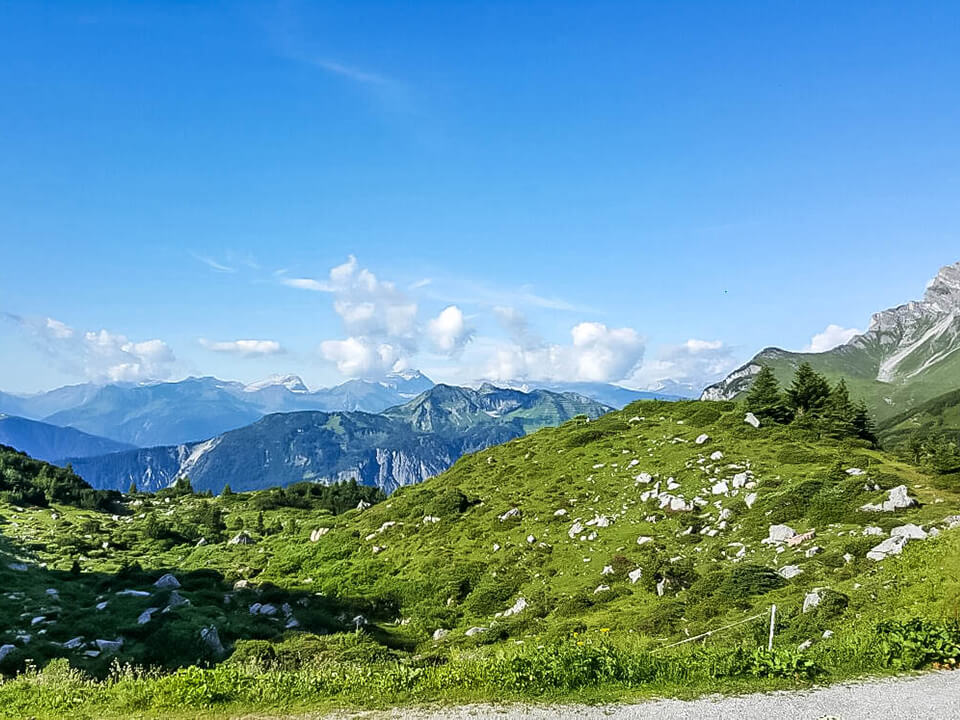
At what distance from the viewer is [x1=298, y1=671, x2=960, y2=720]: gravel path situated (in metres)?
11.3

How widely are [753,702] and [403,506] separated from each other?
114 ft

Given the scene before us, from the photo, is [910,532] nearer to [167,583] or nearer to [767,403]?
[767,403]

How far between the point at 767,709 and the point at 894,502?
17620 mm

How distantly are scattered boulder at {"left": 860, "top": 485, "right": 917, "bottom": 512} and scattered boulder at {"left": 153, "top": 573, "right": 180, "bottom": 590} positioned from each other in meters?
35.0

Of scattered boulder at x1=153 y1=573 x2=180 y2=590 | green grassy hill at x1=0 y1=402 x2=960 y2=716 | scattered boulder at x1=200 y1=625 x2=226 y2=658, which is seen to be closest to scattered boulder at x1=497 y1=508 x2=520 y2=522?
green grassy hill at x1=0 y1=402 x2=960 y2=716

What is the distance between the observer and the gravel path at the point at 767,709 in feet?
37.0

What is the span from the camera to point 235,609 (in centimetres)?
3009

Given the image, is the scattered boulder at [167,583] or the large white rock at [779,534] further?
the scattered boulder at [167,583]

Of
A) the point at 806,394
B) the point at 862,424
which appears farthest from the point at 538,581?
the point at 862,424

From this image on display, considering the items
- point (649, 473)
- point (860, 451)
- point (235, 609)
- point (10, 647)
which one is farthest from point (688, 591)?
Answer: point (10, 647)

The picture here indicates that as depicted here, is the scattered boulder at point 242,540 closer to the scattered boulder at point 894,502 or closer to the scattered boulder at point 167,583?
the scattered boulder at point 167,583

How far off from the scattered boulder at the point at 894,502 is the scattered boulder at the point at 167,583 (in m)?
35.0

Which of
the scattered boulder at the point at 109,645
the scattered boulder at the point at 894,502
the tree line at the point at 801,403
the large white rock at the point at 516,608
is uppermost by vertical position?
the tree line at the point at 801,403

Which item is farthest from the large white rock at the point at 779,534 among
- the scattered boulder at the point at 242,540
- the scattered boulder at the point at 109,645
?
the scattered boulder at the point at 242,540
